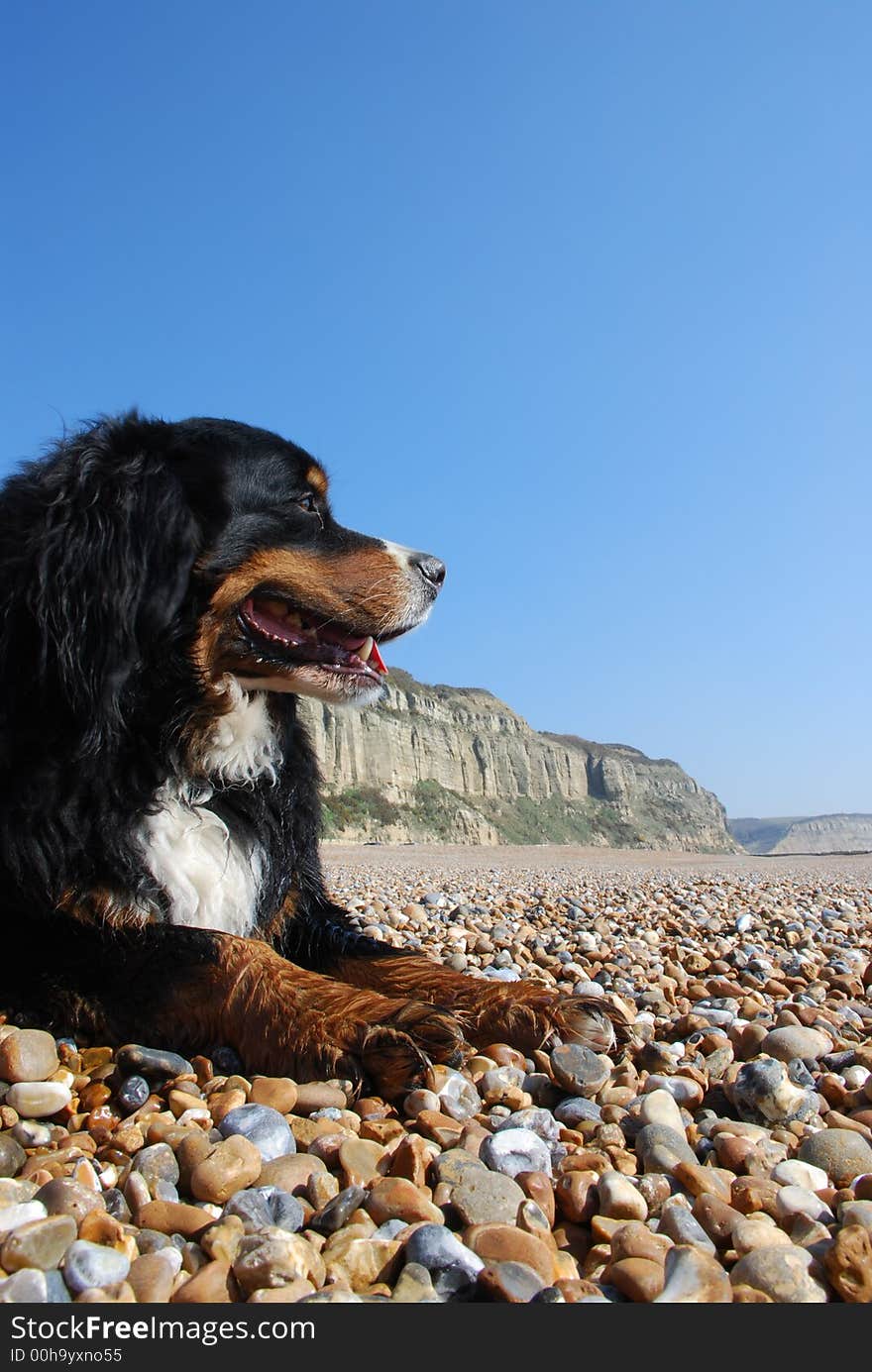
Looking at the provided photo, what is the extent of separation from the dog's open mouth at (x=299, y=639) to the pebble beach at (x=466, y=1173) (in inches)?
62.1

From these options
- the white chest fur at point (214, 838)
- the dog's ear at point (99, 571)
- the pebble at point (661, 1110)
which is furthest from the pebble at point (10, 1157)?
the pebble at point (661, 1110)

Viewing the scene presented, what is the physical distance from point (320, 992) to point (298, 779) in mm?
1350

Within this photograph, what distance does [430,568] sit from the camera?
420cm

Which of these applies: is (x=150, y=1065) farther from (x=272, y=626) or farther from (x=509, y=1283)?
(x=272, y=626)

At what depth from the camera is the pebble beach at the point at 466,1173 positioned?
1.49m

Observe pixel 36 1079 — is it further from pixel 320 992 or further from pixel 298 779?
pixel 298 779

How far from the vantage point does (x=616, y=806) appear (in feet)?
333

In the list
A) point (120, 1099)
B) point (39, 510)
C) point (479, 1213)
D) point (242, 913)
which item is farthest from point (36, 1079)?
point (39, 510)

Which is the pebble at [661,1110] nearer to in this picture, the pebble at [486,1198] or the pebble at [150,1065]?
the pebble at [486,1198]

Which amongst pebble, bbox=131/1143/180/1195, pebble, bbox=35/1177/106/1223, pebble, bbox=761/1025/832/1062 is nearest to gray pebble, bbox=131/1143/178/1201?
pebble, bbox=131/1143/180/1195

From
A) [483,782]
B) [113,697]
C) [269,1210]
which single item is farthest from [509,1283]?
[483,782]

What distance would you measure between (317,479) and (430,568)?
0.66m

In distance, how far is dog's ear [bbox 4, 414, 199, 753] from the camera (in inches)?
119

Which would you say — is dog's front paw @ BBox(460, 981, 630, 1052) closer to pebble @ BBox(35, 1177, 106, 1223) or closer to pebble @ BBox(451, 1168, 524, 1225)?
pebble @ BBox(451, 1168, 524, 1225)
